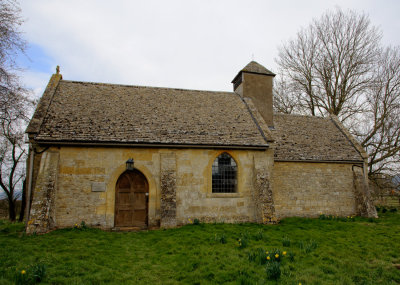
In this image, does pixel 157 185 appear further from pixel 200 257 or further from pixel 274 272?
pixel 274 272

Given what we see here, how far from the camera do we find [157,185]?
13.7 meters

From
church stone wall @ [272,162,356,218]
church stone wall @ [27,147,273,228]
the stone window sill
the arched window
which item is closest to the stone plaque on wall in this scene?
church stone wall @ [27,147,273,228]

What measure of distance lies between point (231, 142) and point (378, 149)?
1494cm

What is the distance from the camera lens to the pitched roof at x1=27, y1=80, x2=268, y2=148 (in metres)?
13.5

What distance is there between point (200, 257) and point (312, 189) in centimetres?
1088

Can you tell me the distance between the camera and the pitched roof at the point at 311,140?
17312mm

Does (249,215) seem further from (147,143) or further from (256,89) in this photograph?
(256,89)

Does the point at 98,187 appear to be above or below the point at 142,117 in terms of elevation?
below

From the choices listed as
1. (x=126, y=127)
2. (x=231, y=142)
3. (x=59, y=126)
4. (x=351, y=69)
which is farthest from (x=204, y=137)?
(x=351, y=69)

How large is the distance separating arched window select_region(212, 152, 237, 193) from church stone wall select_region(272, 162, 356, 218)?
3023 millimetres

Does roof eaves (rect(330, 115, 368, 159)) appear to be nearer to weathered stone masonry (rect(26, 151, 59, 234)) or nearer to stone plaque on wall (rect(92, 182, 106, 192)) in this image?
stone plaque on wall (rect(92, 182, 106, 192))

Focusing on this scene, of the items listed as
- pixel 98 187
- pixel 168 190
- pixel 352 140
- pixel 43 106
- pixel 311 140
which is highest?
pixel 43 106

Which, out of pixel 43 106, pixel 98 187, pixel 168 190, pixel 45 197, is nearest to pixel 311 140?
pixel 168 190

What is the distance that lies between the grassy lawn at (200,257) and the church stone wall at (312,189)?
3.91m
